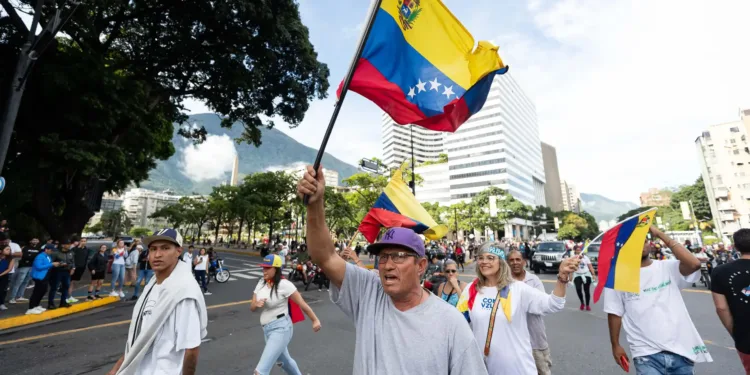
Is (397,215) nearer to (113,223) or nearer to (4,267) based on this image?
(4,267)

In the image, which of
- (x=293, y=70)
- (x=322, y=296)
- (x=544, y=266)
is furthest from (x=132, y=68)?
(x=544, y=266)

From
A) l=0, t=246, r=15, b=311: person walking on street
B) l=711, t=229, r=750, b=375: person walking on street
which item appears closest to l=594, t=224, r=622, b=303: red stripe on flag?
l=711, t=229, r=750, b=375: person walking on street

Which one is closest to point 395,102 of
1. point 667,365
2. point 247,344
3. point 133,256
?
point 667,365

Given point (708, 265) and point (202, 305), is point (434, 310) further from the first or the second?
point (708, 265)

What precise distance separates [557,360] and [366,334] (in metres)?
4.81

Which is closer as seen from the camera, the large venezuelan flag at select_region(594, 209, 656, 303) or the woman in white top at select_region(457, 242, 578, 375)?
the woman in white top at select_region(457, 242, 578, 375)

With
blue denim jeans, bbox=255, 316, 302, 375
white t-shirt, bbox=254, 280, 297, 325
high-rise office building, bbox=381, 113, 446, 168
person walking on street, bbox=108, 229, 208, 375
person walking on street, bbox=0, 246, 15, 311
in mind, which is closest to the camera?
person walking on street, bbox=108, 229, 208, 375

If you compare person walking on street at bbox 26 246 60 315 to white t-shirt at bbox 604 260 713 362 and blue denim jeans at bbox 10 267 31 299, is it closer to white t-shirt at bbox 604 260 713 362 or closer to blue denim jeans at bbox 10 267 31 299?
blue denim jeans at bbox 10 267 31 299

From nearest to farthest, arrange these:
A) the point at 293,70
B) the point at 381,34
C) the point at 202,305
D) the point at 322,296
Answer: the point at 202,305 → the point at 381,34 → the point at 322,296 → the point at 293,70

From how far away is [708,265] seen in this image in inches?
499

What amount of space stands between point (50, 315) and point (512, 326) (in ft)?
35.9

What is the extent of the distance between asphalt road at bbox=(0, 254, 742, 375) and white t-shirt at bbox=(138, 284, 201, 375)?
273cm

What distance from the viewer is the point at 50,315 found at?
8.00 meters

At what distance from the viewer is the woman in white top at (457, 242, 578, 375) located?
259cm
